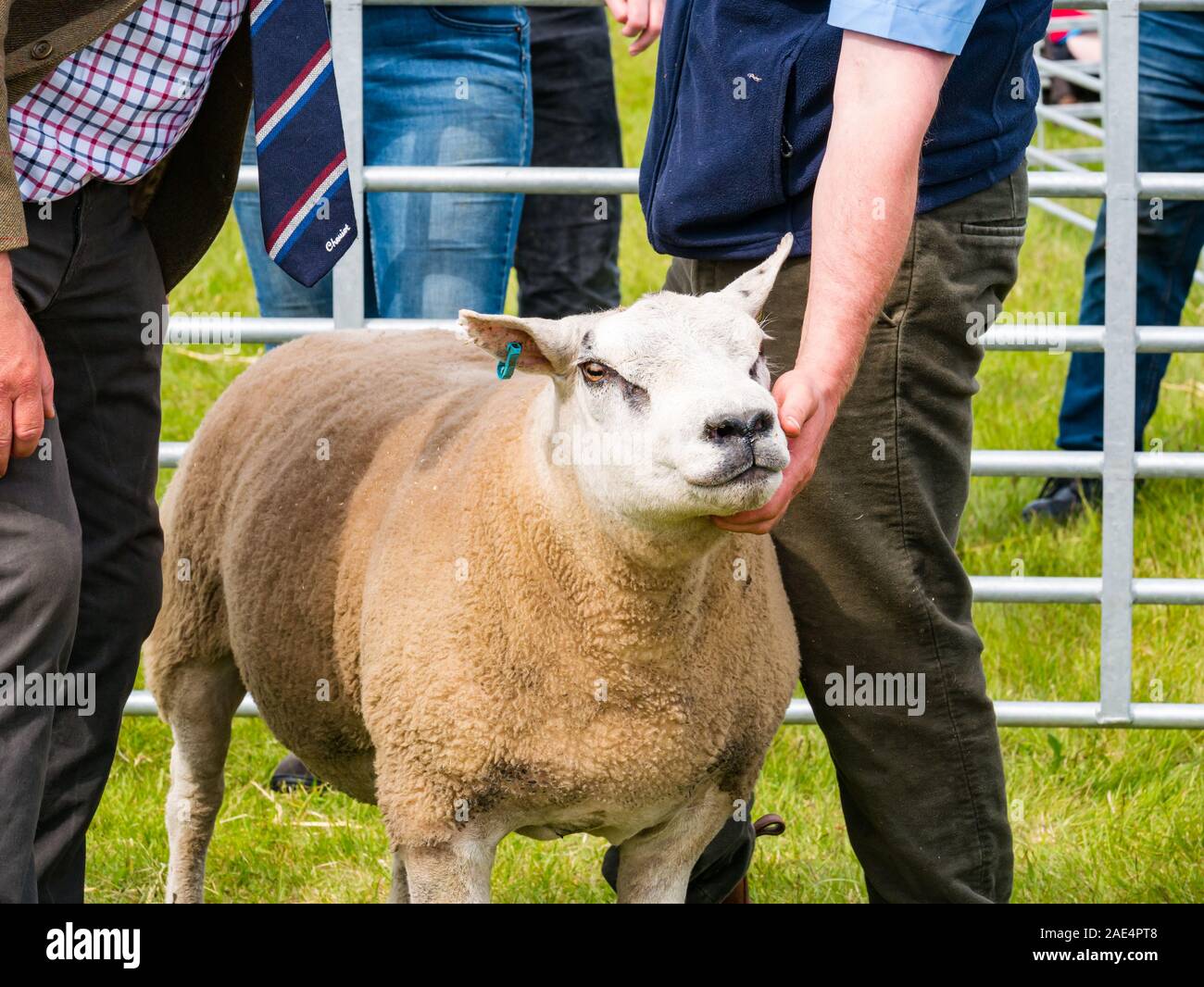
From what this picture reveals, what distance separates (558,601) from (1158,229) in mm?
2993

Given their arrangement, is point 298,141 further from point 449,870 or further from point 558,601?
point 449,870

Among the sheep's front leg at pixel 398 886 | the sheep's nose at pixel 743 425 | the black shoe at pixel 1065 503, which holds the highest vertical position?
the sheep's nose at pixel 743 425

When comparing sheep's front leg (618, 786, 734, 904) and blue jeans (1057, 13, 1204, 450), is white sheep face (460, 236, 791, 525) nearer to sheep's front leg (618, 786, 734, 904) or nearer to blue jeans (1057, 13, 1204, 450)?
sheep's front leg (618, 786, 734, 904)

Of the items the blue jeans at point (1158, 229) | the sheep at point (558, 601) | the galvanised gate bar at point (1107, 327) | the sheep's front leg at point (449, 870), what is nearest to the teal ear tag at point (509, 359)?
the sheep at point (558, 601)

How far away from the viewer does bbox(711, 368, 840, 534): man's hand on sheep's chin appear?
223 cm

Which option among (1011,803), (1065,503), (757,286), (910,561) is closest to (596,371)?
(757,286)

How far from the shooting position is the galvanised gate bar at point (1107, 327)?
3688 mm

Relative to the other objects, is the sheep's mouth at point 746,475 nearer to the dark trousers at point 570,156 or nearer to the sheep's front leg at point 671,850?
the sheep's front leg at point 671,850

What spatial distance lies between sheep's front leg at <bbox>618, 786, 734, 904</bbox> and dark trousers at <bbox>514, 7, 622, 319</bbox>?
2289 mm

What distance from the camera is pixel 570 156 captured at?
4746 mm

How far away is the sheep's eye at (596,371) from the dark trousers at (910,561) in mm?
338

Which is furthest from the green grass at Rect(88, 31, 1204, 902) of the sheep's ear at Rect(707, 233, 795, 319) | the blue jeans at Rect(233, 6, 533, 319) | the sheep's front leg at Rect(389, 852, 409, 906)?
the sheep's ear at Rect(707, 233, 795, 319)

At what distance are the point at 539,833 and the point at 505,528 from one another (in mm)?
492
